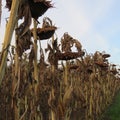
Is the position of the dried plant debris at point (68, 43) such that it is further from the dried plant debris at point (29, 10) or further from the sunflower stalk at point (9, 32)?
the sunflower stalk at point (9, 32)

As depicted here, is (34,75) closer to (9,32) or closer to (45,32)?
(45,32)

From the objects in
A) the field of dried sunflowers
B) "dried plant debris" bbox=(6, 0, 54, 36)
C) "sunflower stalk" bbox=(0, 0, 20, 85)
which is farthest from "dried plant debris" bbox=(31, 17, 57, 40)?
"sunflower stalk" bbox=(0, 0, 20, 85)

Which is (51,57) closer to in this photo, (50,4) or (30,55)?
(30,55)

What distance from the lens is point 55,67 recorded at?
189 inches

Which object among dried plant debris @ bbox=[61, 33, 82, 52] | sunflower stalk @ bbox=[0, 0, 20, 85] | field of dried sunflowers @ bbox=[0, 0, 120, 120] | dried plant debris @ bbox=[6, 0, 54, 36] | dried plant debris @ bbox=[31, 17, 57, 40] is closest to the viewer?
sunflower stalk @ bbox=[0, 0, 20, 85]

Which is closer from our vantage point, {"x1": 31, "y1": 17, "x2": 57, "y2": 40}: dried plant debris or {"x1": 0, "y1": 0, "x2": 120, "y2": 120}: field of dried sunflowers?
{"x1": 0, "y1": 0, "x2": 120, "y2": 120}: field of dried sunflowers

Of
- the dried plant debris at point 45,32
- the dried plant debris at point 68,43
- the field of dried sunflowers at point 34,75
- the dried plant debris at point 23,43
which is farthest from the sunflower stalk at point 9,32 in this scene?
the dried plant debris at point 68,43

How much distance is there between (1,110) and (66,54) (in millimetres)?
1225

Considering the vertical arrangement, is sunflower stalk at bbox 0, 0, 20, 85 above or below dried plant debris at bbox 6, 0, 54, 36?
below

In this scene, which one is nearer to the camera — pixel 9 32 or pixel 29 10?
pixel 9 32

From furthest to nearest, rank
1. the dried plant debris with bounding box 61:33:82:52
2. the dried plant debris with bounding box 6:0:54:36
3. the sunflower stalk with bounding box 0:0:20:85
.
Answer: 1. the dried plant debris with bounding box 61:33:82:52
2. the dried plant debris with bounding box 6:0:54:36
3. the sunflower stalk with bounding box 0:0:20:85

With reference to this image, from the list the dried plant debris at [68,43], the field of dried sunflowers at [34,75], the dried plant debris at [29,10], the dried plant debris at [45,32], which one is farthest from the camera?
the dried plant debris at [68,43]

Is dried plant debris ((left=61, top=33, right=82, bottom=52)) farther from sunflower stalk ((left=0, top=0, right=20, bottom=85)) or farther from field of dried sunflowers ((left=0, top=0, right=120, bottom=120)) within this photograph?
sunflower stalk ((left=0, top=0, right=20, bottom=85))

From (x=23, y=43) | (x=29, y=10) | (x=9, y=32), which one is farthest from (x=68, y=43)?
(x=9, y=32)
